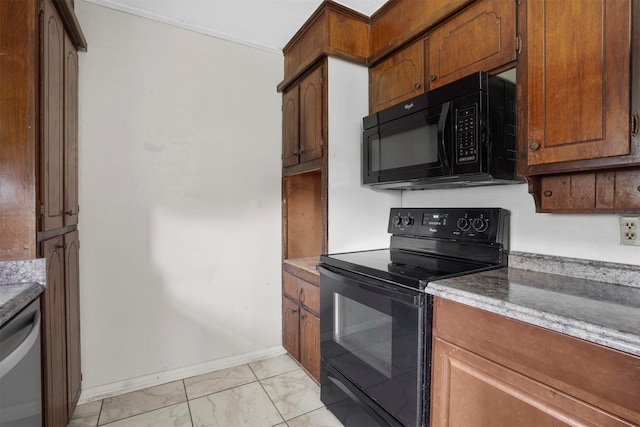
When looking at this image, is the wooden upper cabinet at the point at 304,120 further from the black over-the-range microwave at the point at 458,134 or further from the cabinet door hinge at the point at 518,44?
the cabinet door hinge at the point at 518,44

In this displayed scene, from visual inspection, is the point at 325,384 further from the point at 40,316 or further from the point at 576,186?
the point at 576,186

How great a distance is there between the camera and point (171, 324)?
2.12 meters

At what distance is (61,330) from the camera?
4.95ft

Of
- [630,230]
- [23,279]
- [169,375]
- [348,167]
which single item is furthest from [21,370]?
[630,230]

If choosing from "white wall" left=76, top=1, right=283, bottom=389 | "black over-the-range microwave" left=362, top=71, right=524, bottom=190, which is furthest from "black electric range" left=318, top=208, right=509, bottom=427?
"white wall" left=76, top=1, right=283, bottom=389

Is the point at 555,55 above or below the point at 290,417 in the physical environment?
above

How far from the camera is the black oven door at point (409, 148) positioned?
1.46 meters

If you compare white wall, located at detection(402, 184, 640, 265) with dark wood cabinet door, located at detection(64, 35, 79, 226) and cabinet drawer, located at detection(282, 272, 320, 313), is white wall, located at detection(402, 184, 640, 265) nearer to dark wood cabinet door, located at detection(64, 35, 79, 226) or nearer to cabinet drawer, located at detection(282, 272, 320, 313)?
cabinet drawer, located at detection(282, 272, 320, 313)

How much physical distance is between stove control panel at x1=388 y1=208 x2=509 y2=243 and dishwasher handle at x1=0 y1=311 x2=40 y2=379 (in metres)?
1.81

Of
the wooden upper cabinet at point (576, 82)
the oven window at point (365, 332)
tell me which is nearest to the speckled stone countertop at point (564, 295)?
the oven window at point (365, 332)

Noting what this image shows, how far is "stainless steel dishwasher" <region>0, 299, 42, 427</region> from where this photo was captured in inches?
37.4

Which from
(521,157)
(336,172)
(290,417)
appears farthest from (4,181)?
(521,157)

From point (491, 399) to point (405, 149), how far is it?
3.76 ft

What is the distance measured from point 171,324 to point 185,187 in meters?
0.92
